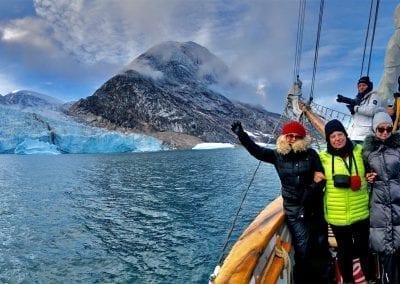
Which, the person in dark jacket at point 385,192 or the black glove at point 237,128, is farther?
the black glove at point 237,128

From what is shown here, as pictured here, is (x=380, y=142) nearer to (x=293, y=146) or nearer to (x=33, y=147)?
(x=293, y=146)

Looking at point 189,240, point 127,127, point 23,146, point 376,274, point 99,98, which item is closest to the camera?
point 376,274

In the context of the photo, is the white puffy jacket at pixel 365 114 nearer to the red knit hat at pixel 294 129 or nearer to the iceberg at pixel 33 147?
the red knit hat at pixel 294 129

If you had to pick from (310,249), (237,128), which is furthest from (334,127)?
(310,249)

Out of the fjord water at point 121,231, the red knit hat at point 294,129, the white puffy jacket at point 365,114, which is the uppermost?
the white puffy jacket at point 365,114

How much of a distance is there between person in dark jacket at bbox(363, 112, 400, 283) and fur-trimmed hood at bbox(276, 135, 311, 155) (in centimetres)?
54

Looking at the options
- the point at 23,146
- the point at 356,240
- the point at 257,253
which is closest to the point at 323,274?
the point at 356,240

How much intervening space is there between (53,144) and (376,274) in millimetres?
100726

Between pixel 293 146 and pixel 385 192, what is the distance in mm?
920

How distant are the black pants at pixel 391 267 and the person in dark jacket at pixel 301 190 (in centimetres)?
62

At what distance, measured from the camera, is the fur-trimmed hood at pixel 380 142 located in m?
3.31

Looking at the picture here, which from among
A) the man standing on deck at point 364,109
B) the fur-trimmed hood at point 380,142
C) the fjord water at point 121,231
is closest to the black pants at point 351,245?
the fur-trimmed hood at point 380,142

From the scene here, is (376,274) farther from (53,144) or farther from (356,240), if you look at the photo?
(53,144)

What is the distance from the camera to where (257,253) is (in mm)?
2795
